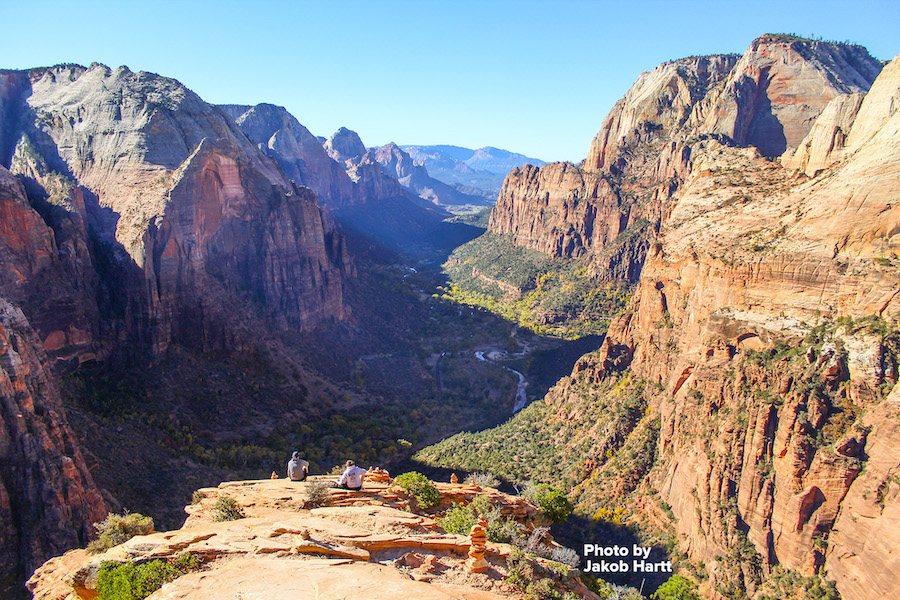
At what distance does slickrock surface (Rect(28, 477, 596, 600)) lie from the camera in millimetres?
15891

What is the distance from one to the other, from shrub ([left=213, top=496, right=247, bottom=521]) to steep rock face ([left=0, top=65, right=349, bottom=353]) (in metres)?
41.7

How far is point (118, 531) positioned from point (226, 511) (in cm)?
538

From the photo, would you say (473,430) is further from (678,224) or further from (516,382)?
(678,224)

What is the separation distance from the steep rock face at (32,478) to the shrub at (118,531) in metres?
9.06

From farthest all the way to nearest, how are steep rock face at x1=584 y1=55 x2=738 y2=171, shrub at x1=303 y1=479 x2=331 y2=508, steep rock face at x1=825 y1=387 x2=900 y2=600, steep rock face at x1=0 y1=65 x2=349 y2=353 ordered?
steep rock face at x1=584 y1=55 x2=738 y2=171
steep rock face at x1=0 y1=65 x2=349 y2=353
steep rock face at x1=825 y1=387 x2=900 y2=600
shrub at x1=303 y1=479 x2=331 y2=508

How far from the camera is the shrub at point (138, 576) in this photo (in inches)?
676

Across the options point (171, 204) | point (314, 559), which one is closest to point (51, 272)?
point (171, 204)

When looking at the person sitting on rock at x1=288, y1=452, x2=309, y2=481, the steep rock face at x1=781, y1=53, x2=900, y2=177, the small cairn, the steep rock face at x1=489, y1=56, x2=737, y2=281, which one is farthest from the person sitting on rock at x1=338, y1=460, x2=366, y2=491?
the steep rock face at x1=489, y1=56, x2=737, y2=281

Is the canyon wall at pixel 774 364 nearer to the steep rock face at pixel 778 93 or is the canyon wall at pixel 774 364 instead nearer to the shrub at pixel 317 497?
the shrub at pixel 317 497

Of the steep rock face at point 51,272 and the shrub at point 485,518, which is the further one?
the steep rock face at point 51,272

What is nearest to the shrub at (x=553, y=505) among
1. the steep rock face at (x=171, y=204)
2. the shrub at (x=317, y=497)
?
the shrub at (x=317, y=497)

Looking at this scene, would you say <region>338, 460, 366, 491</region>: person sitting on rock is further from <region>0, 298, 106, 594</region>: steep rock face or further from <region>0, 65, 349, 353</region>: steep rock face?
<region>0, 65, 349, 353</region>: steep rock face

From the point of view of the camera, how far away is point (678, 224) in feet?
168

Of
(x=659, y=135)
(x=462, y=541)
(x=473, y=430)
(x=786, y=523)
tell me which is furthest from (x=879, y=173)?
(x=659, y=135)
